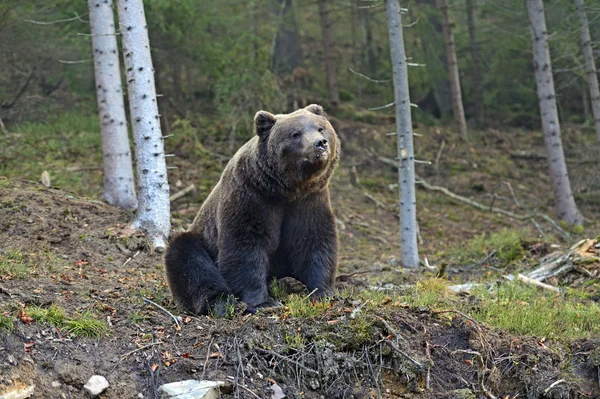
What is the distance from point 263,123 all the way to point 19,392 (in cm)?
316

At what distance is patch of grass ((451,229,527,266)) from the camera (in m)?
10.5

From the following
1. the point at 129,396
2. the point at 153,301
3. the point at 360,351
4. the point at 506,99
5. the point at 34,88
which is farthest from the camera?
the point at 506,99

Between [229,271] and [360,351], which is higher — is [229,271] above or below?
above

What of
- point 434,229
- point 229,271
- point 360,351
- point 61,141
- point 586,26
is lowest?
point 434,229

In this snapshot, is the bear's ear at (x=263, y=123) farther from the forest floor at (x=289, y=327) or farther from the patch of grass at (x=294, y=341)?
the patch of grass at (x=294, y=341)

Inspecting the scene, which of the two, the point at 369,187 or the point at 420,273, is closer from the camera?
the point at 420,273

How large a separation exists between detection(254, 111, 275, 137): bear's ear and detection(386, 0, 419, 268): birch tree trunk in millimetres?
4060

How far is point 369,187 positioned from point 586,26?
5.85 meters

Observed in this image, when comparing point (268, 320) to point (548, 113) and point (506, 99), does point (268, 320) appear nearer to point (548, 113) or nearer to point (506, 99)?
point (548, 113)

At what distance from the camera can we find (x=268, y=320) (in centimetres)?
564

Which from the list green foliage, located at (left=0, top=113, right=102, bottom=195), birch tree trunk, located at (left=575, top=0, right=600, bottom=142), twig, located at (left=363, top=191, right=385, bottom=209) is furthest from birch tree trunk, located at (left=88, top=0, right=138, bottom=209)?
birch tree trunk, located at (left=575, top=0, right=600, bottom=142)

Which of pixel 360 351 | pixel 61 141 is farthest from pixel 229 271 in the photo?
pixel 61 141

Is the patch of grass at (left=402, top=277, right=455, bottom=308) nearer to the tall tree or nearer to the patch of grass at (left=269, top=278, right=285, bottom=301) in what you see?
the patch of grass at (left=269, top=278, right=285, bottom=301)

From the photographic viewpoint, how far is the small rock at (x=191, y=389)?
4895 mm
